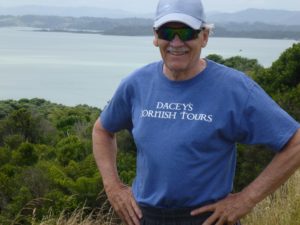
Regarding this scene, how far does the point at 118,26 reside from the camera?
10106cm

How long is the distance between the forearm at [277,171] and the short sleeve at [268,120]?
0.11 ft

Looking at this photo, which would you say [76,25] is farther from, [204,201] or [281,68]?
[204,201]

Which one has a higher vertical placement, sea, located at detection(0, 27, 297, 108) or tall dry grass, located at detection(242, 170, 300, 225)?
tall dry grass, located at detection(242, 170, 300, 225)

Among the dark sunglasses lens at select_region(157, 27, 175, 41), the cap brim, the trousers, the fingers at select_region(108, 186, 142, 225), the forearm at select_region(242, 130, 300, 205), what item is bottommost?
the fingers at select_region(108, 186, 142, 225)

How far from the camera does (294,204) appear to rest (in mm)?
4887

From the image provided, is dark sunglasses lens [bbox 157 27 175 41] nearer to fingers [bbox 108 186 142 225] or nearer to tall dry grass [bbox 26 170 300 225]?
fingers [bbox 108 186 142 225]

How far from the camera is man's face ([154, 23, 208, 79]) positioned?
2721 mm

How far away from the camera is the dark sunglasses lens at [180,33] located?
2.71m

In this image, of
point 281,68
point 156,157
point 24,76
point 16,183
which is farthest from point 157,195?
point 24,76

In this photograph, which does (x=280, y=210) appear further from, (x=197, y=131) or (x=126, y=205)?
(x=197, y=131)

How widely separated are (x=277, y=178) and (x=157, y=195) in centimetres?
51

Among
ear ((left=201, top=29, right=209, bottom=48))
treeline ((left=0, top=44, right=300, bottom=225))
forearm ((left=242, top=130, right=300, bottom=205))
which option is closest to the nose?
ear ((left=201, top=29, right=209, bottom=48))

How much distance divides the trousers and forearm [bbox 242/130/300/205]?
0.21 m

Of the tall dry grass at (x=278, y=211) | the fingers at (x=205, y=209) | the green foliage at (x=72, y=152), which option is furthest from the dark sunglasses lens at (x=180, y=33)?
the green foliage at (x=72, y=152)
